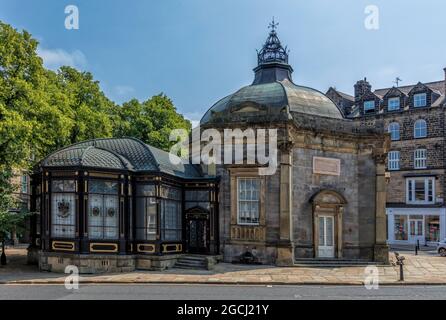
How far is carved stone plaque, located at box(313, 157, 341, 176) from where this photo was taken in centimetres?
2500

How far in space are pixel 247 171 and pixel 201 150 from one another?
3.32 metres

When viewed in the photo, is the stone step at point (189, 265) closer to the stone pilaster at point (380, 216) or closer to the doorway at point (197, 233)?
the doorway at point (197, 233)

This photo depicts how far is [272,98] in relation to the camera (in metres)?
26.7

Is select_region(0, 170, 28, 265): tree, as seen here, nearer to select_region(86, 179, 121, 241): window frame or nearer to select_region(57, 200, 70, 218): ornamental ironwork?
select_region(57, 200, 70, 218): ornamental ironwork

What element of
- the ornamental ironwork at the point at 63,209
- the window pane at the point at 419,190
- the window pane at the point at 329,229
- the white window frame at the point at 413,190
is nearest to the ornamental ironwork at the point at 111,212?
the ornamental ironwork at the point at 63,209

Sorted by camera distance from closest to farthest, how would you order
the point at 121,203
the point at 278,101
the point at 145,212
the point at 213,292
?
the point at 213,292 < the point at 121,203 < the point at 145,212 < the point at 278,101

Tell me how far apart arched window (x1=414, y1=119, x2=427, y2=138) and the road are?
31.2 metres

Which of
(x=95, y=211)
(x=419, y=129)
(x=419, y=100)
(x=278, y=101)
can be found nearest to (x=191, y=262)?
(x=95, y=211)

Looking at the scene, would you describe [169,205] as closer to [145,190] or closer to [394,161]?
[145,190]

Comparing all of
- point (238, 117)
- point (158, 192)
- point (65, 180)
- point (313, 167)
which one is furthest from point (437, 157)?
point (65, 180)

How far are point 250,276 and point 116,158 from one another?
8476 millimetres

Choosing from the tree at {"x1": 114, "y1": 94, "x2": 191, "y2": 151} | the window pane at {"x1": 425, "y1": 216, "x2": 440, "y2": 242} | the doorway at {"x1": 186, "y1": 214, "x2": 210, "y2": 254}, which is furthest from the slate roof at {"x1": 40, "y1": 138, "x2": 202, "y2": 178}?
the window pane at {"x1": 425, "y1": 216, "x2": 440, "y2": 242}

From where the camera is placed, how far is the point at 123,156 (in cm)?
2325

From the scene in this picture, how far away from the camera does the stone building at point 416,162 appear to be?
4444 cm
